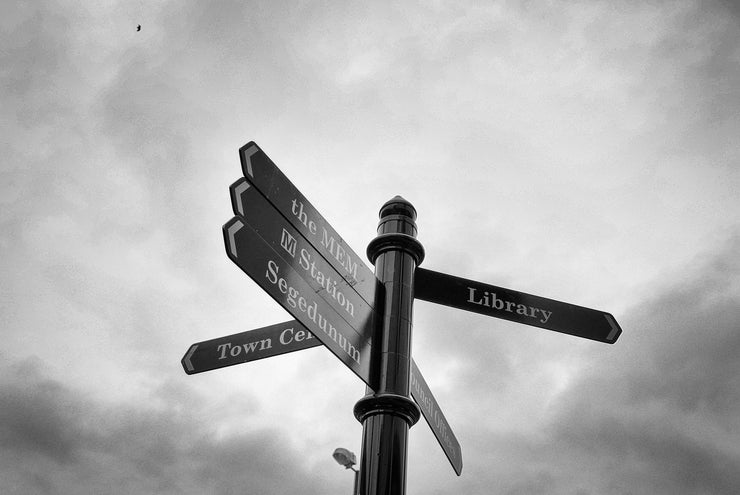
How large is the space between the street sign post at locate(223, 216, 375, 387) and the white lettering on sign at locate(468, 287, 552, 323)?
3.30 ft

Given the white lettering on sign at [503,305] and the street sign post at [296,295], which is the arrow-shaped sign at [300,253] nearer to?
the street sign post at [296,295]

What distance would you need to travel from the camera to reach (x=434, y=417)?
507 cm

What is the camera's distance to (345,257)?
169 inches

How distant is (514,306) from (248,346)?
196cm

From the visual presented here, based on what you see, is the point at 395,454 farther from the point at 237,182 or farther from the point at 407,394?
the point at 237,182

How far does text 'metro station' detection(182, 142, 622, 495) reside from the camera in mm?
3727

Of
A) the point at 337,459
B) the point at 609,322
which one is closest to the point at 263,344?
the point at 609,322

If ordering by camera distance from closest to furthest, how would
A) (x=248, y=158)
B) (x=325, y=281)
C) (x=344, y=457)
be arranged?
(x=248, y=158) → (x=325, y=281) → (x=344, y=457)

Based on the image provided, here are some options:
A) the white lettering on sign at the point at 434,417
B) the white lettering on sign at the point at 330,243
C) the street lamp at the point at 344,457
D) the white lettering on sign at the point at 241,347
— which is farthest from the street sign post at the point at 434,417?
the street lamp at the point at 344,457

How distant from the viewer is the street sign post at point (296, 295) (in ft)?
11.5

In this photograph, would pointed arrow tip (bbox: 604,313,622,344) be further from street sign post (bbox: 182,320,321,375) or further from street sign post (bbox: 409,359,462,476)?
street sign post (bbox: 182,320,321,375)

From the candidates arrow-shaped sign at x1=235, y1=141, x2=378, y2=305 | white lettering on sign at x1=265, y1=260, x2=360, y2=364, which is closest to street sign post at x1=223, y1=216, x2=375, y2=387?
white lettering on sign at x1=265, y1=260, x2=360, y2=364

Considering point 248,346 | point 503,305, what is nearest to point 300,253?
point 248,346

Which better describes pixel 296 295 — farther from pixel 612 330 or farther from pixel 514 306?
pixel 612 330
